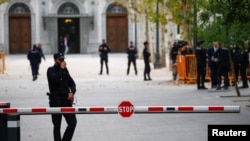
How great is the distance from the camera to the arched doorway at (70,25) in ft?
232

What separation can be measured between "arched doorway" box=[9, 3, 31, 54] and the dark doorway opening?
297cm

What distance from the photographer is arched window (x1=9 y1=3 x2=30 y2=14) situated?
70812 millimetres

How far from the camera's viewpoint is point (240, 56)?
2750 centimetres

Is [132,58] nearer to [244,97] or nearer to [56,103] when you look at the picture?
[244,97]

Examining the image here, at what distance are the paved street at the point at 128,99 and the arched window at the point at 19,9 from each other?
98.5ft

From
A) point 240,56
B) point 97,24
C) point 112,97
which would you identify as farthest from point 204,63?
point 97,24

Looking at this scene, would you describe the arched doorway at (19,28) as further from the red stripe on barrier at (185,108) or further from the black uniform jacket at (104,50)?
the red stripe on barrier at (185,108)

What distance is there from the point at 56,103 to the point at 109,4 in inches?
2309

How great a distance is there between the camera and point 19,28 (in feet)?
234

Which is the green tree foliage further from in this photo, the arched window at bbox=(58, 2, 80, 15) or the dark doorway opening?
the dark doorway opening

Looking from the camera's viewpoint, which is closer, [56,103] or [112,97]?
[56,103]

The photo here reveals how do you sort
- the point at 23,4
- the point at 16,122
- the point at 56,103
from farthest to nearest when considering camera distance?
1. the point at 23,4
2. the point at 56,103
3. the point at 16,122

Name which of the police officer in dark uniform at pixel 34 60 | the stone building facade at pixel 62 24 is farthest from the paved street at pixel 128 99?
the stone building facade at pixel 62 24

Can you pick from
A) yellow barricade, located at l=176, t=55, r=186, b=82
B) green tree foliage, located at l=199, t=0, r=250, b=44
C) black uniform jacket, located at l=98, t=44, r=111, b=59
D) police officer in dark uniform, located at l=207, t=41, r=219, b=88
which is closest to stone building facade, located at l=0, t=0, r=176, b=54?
black uniform jacket, located at l=98, t=44, r=111, b=59
